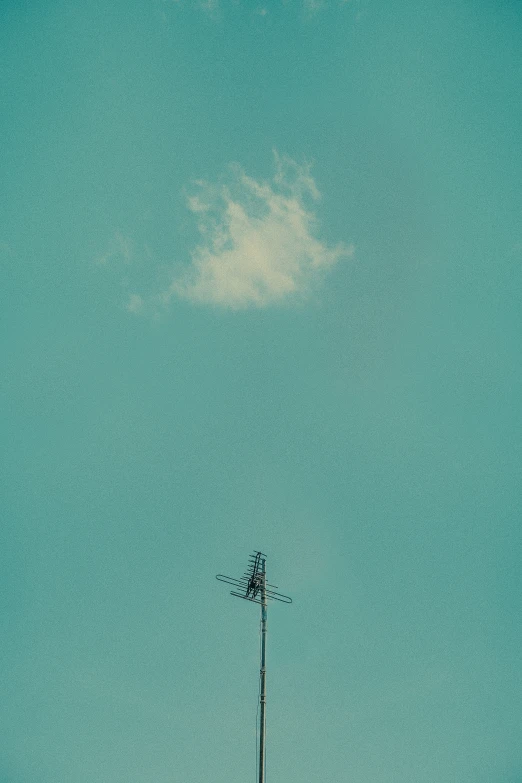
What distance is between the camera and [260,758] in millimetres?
15289

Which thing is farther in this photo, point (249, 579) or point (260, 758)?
point (249, 579)

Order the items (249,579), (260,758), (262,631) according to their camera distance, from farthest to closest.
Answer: (249,579) < (262,631) < (260,758)

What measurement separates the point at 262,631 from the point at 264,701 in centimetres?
227

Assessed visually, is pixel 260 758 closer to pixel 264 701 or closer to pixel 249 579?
pixel 264 701

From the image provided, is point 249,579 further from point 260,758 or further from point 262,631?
point 260,758

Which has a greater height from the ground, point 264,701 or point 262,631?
point 262,631

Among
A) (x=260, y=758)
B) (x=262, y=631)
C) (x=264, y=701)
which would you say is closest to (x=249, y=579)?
(x=262, y=631)

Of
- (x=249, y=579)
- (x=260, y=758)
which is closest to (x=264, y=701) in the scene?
(x=260, y=758)

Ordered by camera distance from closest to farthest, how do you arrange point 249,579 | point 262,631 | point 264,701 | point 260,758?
1. point 260,758
2. point 264,701
3. point 262,631
4. point 249,579

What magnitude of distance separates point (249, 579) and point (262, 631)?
2.04 m

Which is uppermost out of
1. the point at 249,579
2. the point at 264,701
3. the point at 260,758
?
the point at 249,579

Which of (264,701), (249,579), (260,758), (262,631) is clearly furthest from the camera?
(249,579)

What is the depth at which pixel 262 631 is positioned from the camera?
18016mm

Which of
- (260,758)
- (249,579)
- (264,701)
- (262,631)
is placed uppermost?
(249,579)
